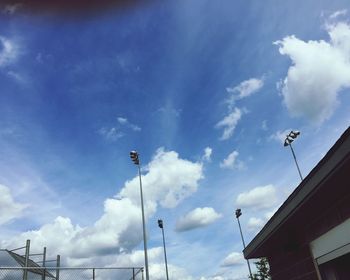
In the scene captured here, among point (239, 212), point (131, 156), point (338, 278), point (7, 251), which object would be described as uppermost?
point (239, 212)

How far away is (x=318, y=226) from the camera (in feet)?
28.7

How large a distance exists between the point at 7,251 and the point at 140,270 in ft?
19.9

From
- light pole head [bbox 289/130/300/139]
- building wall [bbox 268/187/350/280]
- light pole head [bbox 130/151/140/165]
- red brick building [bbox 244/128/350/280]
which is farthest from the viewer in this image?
light pole head [bbox 289/130/300/139]

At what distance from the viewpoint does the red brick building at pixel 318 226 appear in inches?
238

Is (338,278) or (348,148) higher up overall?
(348,148)

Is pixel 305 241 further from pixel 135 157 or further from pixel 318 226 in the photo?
pixel 135 157

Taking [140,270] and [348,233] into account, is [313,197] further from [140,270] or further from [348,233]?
[140,270]

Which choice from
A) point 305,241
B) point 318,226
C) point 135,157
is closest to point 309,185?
point 318,226

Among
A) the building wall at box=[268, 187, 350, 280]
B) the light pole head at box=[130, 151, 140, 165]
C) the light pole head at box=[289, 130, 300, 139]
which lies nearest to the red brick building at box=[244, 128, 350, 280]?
the building wall at box=[268, 187, 350, 280]

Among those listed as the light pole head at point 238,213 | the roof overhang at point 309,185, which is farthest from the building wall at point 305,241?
the light pole head at point 238,213

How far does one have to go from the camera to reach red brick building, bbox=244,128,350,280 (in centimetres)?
604

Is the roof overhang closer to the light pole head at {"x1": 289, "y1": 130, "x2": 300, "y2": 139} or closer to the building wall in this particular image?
the building wall

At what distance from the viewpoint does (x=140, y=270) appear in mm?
14961

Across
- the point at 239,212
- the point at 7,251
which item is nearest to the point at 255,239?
the point at 7,251
